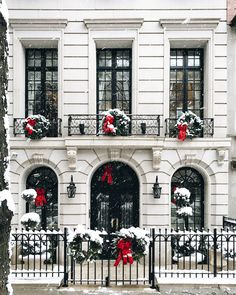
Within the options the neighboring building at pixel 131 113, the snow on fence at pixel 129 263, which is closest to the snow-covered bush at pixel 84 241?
the snow on fence at pixel 129 263

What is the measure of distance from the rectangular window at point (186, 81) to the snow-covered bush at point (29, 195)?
589 cm

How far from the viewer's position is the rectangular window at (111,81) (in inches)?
639

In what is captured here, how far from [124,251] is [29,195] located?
4569 millimetres

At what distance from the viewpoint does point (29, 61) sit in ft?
53.6

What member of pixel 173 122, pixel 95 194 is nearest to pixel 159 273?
pixel 95 194

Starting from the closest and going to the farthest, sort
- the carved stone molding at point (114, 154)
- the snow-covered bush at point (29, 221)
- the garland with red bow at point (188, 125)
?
1. the snow-covered bush at point (29, 221)
2. the garland with red bow at point (188, 125)
3. the carved stone molding at point (114, 154)

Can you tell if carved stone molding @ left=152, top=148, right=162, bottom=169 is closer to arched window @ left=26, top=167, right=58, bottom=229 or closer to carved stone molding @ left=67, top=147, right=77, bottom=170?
carved stone molding @ left=67, top=147, right=77, bottom=170

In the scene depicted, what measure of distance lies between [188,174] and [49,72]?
21.7ft

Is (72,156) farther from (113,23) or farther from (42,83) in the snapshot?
(113,23)

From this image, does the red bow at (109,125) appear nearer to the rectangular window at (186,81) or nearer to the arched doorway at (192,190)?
the rectangular window at (186,81)

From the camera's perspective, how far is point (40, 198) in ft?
50.6

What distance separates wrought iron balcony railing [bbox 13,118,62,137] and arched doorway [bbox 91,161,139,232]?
210 cm

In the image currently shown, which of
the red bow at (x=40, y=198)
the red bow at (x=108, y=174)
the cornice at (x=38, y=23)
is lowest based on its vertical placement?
the red bow at (x=40, y=198)

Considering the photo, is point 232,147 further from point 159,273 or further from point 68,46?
point 68,46
